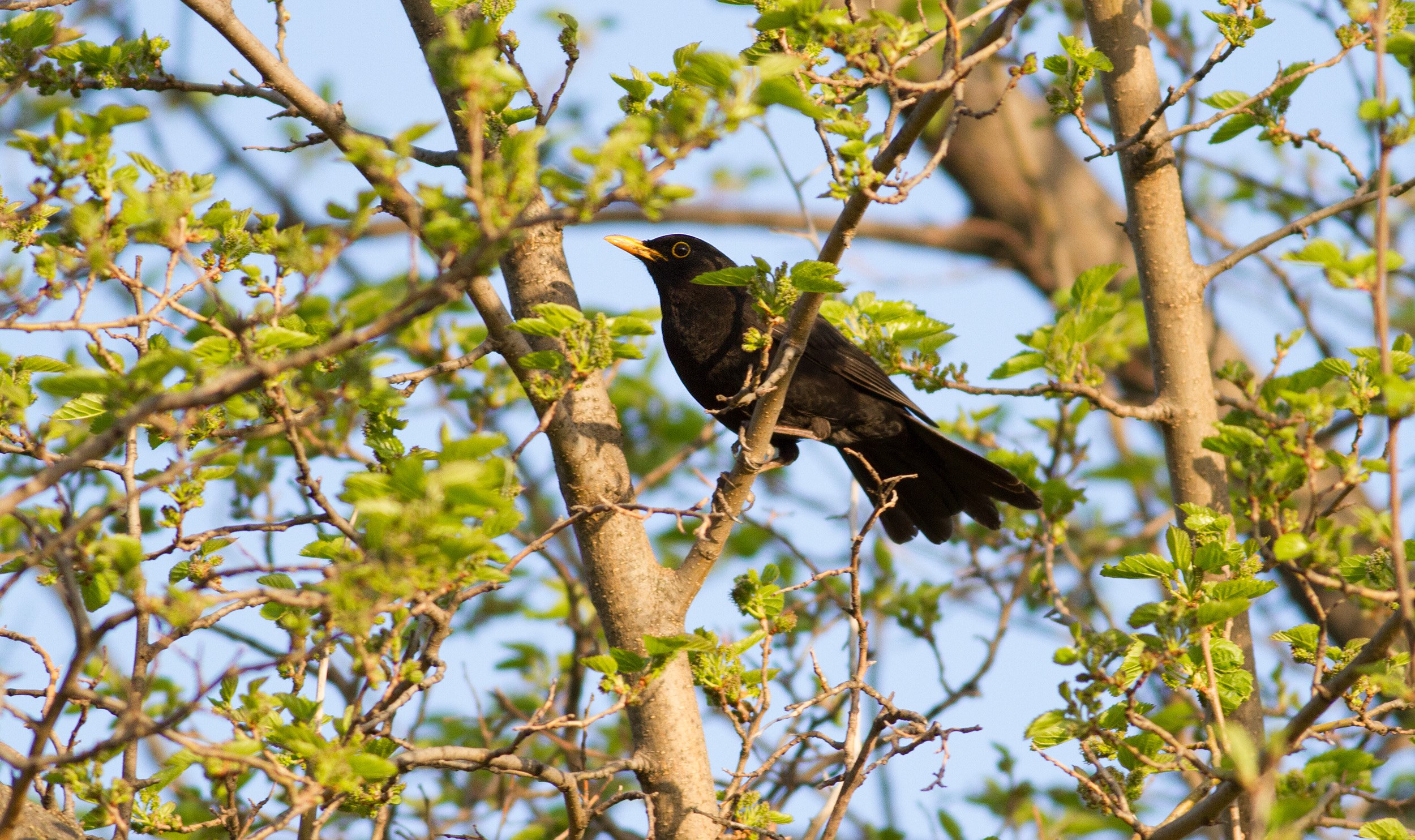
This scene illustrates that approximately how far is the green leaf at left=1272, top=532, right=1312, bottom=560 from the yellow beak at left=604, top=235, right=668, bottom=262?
4096 mm

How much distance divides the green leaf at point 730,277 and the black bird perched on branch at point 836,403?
2.18 m

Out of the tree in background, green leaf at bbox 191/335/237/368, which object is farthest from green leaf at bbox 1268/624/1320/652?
green leaf at bbox 191/335/237/368

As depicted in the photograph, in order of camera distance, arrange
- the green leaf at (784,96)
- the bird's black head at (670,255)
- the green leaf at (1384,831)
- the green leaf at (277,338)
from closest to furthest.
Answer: the green leaf at (784,96), the green leaf at (277,338), the green leaf at (1384,831), the bird's black head at (670,255)

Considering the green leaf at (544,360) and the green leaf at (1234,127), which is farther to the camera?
the green leaf at (1234,127)

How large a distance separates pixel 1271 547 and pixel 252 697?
7.27ft

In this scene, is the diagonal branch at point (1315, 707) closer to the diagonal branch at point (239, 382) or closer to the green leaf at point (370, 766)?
the green leaf at point (370, 766)

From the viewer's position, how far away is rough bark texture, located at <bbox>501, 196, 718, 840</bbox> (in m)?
3.47

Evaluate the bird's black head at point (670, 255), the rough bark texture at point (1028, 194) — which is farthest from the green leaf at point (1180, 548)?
the rough bark texture at point (1028, 194)

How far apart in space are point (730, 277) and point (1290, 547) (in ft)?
4.38

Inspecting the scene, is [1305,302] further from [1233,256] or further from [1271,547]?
[1271,547]

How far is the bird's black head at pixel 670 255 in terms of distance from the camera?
6012 millimetres

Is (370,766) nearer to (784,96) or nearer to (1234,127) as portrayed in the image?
(784,96)

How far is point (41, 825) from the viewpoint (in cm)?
273

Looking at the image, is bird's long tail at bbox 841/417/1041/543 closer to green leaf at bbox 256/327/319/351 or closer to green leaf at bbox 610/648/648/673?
green leaf at bbox 610/648/648/673
